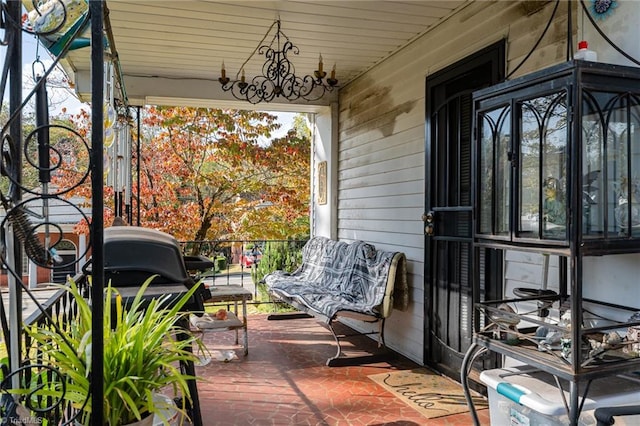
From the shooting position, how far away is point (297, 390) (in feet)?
10.9

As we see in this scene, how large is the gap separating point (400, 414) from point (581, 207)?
189 cm

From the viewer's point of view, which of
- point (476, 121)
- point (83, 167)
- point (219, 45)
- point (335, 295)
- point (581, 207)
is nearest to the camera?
point (581, 207)

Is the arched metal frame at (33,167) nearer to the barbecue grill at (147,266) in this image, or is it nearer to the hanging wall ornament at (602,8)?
the barbecue grill at (147,266)

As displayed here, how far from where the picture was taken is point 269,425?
2775 millimetres

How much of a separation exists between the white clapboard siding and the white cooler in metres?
0.97

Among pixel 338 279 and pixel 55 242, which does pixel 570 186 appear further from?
pixel 338 279

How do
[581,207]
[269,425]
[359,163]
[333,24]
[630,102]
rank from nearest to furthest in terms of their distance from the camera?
[581,207] → [630,102] → [269,425] → [333,24] → [359,163]

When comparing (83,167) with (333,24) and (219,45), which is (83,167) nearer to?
(219,45)

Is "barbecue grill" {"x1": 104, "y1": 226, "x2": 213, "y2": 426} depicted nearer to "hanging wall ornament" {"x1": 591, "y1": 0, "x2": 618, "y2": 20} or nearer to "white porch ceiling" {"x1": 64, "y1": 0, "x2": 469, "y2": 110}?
"white porch ceiling" {"x1": 64, "y1": 0, "x2": 469, "y2": 110}

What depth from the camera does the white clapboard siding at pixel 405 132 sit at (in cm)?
278

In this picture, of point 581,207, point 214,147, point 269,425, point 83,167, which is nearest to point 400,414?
point 269,425

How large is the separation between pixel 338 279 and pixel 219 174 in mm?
3543

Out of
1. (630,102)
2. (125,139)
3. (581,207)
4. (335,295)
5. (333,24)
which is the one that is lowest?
(335,295)

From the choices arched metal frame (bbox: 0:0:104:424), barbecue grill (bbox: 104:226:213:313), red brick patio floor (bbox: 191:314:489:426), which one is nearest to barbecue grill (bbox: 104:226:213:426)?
barbecue grill (bbox: 104:226:213:313)
